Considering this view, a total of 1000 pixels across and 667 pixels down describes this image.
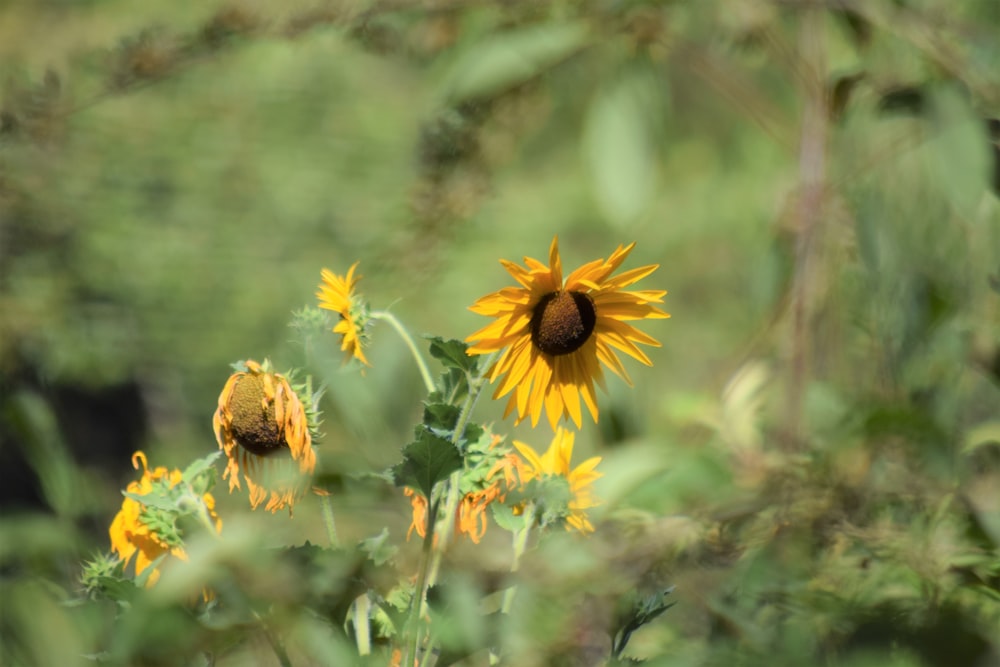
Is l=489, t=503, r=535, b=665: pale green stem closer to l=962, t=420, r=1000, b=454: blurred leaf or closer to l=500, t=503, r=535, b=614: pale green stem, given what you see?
l=500, t=503, r=535, b=614: pale green stem

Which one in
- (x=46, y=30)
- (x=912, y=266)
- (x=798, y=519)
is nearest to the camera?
(x=798, y=519)

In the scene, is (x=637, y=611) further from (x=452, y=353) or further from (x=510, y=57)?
(x=510, y=57)

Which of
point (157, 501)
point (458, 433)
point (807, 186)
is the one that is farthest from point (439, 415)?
point (807, 186)

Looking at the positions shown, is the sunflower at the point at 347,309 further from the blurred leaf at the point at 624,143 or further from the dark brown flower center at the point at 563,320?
the blurred leaf at the point at 624,143

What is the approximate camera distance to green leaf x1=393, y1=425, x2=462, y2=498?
0.36 metres

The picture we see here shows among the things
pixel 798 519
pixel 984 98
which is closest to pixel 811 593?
pixel 798 519

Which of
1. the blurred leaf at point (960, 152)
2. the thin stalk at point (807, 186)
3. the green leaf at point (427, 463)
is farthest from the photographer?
the thin stalk at point (807, 186)

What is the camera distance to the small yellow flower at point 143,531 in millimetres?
413

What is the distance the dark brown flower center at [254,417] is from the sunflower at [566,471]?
0.33 feet

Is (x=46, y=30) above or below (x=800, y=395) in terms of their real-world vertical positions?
above

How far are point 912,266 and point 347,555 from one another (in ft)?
1.58

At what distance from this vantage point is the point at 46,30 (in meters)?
2.15

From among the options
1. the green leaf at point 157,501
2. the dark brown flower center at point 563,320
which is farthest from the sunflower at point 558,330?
the green leaf at point 157,501

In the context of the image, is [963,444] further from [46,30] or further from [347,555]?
[46,30]
